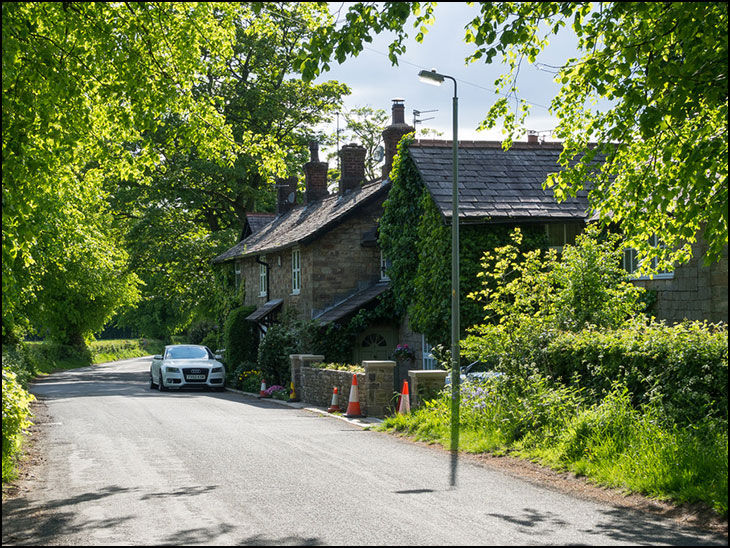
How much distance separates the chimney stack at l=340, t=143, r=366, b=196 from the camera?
114ft

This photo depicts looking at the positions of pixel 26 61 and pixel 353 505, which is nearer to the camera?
pixel 353 505

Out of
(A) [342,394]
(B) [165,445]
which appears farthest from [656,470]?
(A) [342,394]

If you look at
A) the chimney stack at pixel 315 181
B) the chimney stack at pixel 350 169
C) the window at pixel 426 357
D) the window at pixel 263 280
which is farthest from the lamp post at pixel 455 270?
the chimney stack at pixel 315 181

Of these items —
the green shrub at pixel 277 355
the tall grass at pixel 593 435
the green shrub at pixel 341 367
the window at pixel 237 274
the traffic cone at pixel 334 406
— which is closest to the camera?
the tall grass at pixel 593 435

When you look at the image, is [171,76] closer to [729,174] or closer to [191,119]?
[191,119]

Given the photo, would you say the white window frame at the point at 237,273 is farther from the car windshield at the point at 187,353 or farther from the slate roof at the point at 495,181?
the slate roof at the point at 495,181

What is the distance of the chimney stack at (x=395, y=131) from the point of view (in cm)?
→ 2970

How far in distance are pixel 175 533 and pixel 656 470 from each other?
516 centimetres

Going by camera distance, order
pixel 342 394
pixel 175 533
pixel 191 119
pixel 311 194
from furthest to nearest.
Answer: pixel 311 194
pixel 342 394
pixel 191 119
pixel 175 533

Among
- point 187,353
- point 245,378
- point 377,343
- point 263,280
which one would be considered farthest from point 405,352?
point 263,280

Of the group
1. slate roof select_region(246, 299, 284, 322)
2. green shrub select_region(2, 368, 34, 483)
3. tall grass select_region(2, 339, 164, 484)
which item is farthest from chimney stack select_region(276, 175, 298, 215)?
green shrub select_region(2, 368, 34, 483)

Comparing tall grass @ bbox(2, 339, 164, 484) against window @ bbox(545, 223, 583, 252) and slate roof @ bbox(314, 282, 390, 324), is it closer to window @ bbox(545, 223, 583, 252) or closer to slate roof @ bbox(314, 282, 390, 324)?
slate roof @ bbox(314, 282, 390, 324)

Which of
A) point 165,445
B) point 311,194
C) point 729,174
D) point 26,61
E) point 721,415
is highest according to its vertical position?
point 311,194

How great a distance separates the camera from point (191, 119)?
1345cm
